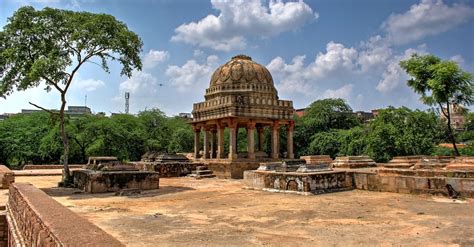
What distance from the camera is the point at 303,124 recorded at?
117ft

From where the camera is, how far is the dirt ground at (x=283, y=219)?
551 centimetres

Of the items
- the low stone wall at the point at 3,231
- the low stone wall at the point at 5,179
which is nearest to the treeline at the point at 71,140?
the low stone wall at the point at 5,179

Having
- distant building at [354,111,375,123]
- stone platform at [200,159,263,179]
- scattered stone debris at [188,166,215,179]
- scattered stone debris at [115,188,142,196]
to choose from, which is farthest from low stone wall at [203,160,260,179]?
distant building at [354,111,375,123]

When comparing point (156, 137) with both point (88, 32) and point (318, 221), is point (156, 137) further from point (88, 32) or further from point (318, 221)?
point (318, 221)

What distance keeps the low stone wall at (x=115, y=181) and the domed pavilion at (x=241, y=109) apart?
636 cm

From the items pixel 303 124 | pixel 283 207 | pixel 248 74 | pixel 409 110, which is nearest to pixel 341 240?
pixel 283 207

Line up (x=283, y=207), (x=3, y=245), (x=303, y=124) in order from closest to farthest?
(x=283, y=207)
(x=3, y=245)
(x=303, y=124)

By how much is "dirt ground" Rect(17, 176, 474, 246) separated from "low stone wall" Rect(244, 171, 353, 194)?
53 centimetres

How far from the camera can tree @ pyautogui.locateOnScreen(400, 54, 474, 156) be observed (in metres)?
18.6

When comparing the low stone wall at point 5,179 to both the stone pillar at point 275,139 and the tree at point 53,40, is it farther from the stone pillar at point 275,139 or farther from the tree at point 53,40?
the stone pillar at point 275,139

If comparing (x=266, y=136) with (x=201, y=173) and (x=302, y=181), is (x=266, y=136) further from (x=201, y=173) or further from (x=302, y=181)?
(x=302, y=181)

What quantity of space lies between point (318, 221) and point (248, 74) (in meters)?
16.4

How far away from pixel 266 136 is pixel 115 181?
22694 millimetres

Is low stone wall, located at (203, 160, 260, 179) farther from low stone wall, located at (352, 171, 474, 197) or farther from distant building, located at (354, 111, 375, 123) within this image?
distant building, located at (354, 111, 375, 123)
